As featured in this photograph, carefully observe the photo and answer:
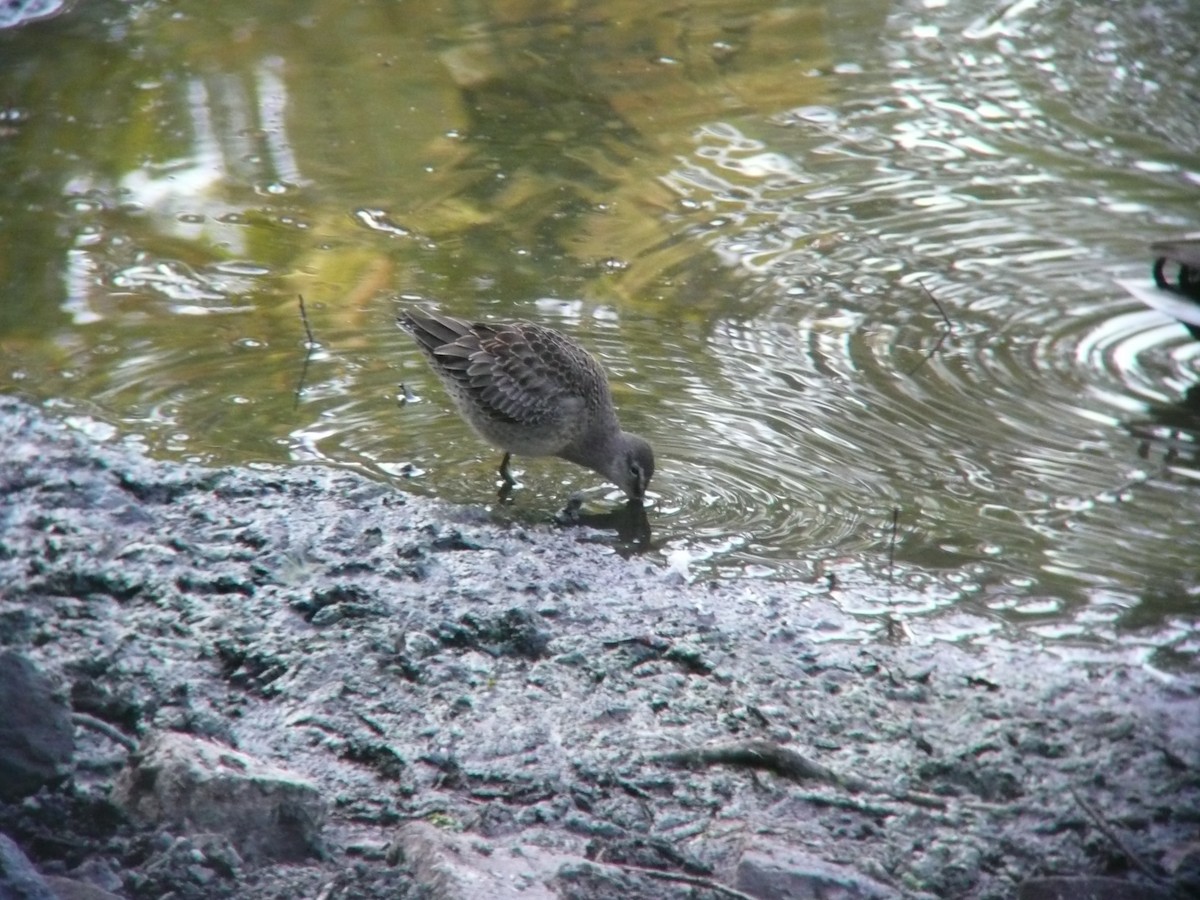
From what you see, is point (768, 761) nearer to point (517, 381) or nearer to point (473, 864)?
point (473, 864)

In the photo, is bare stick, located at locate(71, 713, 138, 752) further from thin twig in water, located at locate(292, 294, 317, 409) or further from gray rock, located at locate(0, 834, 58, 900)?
thin twig in water, located at locate(292, 294, 317, 409)

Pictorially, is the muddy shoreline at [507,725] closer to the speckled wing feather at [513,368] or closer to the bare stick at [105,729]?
the bare stick at [105,729]

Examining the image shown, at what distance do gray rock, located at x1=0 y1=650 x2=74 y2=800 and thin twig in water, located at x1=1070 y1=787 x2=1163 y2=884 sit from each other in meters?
2.81

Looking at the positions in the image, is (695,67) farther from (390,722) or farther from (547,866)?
(547,866)

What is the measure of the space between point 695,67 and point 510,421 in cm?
587

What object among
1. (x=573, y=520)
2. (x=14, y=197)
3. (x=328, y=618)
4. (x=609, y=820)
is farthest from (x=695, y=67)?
(x=609, y=820)

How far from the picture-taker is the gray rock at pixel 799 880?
370 centimetres

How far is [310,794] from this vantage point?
381cm

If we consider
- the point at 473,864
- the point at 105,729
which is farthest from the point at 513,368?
the point at 473,864

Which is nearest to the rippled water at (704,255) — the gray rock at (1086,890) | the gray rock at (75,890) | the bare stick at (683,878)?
the gray rock at (1086,890)

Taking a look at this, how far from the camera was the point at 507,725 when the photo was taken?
14.7 ft

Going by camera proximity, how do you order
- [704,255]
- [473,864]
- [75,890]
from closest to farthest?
[75,890], [473,864], [704,255]

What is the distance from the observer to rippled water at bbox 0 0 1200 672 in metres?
6.32

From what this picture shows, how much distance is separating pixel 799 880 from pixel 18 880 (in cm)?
193
